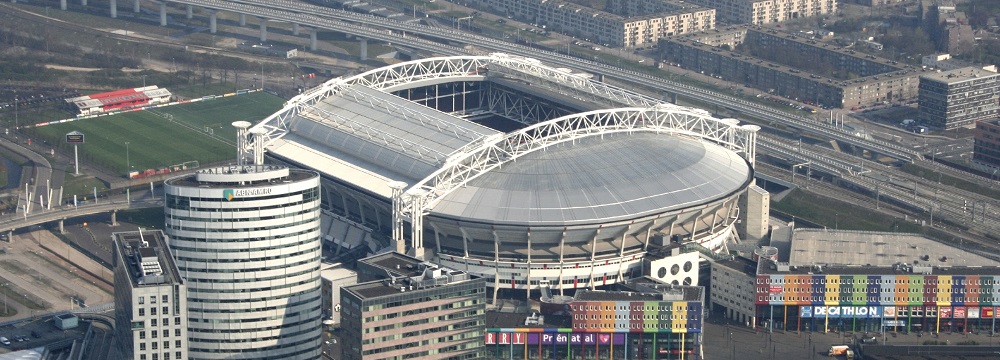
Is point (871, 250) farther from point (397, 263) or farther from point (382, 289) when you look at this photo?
point (382, 289)

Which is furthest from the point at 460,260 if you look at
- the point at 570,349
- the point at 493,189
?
the point at 570,349

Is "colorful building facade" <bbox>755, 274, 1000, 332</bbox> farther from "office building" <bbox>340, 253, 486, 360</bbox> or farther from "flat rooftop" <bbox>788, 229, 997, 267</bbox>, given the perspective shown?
"office building" <bbox>340, 253, 486, 360</bbox>

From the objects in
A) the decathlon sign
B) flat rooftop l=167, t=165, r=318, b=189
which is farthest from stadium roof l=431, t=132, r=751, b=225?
flat rooftop l=167, t=165, r=318, b=189

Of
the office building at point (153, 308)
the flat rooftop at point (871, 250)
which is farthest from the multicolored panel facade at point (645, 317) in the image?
the office building at point (153, 308)

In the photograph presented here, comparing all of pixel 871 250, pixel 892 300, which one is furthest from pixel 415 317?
pixel 871 250

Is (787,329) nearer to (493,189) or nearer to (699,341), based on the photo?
(699,341)

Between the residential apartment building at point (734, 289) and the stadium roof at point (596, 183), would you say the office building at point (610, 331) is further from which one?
the stadium roof at point (596, 183)
